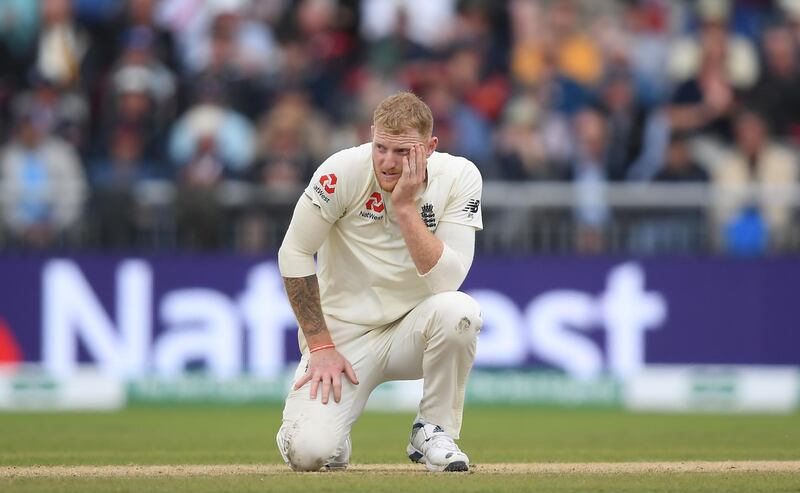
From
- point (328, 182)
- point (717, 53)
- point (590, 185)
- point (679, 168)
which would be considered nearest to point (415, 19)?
point (590, 185)

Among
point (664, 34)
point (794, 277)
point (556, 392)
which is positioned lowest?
point (556, 392)

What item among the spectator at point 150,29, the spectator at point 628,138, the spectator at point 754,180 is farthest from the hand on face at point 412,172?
the spectator at point 150,29

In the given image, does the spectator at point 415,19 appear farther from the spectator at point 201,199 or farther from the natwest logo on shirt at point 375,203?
the natwest logo on shirt at point 375,203

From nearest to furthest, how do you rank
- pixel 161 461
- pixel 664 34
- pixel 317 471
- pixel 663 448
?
pixel 317 471 → pixel 161 461 → pixel 663 448 → pixel 664 34

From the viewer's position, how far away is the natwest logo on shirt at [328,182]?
620cm

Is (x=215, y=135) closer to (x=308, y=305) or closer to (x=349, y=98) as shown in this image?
(x=349, y=98)

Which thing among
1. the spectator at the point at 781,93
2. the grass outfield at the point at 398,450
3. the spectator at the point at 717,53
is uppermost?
the spectator at the point at 717,53

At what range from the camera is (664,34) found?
1409 centimetres

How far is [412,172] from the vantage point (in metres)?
5.99

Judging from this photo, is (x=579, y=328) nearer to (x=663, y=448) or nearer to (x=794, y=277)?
(x=794, y=277)

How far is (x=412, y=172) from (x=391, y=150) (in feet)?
0.40

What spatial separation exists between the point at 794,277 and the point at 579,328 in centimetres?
188

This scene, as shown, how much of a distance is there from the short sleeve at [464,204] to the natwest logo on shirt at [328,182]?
0.49 metres

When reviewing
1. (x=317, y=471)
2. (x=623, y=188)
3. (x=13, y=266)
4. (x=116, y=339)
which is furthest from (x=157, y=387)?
(x=317, y=471)
